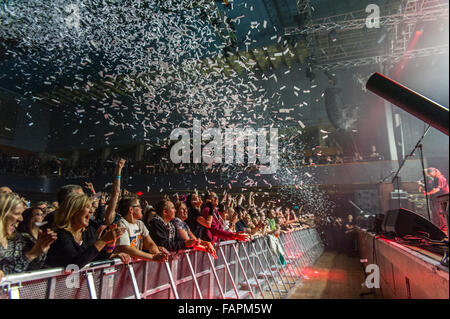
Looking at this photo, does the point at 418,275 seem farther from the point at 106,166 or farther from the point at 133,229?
the point at 106,166

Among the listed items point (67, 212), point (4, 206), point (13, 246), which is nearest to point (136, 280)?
point (67, 212)

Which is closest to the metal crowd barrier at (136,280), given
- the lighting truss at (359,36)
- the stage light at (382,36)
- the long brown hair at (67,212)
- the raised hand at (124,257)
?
the raised hand at (124,257)

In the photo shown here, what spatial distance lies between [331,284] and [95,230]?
499 cm

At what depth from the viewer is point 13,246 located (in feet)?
5.80

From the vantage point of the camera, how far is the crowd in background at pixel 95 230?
1.71 meters

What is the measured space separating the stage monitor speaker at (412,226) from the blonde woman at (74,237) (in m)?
2.66

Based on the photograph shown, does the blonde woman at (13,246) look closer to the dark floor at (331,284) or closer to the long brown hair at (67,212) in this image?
the long brown hair at (67,212)

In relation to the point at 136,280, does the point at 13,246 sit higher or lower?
higher

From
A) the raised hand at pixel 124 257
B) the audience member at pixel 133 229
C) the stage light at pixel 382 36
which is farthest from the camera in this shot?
the stage light at pixel 382 36

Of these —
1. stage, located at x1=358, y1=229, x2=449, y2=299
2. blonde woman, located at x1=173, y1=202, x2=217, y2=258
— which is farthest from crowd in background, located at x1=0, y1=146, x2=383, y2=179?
stage, located at x1=358, y1=229, x2=449, y2=299

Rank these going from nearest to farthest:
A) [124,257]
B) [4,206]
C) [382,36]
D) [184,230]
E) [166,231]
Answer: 1. [4,206]
2. [124,257]
3. [166,231]
4. [184,230]
5. [382,36]

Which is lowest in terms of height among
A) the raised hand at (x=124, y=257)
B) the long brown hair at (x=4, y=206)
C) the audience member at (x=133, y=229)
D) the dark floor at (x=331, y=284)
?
the dark floor at (x=331, y=284)
